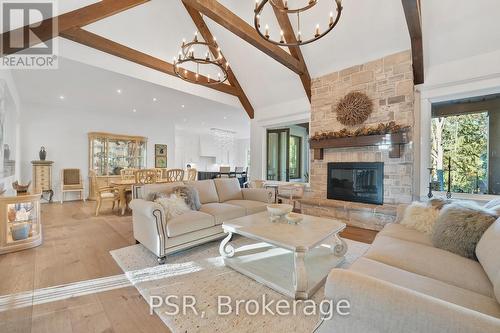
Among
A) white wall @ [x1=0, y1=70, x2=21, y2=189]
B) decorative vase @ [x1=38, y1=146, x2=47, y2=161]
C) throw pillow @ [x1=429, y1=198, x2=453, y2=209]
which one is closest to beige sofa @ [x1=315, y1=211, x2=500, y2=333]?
throw pillow @ [x1=429, y1=198, x2=453, y2=209]

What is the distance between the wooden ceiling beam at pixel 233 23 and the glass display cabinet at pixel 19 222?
11.2 ft

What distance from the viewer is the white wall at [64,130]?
5.82 meters

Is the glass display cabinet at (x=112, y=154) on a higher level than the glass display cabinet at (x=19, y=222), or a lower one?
higher

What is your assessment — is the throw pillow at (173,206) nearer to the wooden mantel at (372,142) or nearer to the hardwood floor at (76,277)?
the hardwood floor at (76,277)

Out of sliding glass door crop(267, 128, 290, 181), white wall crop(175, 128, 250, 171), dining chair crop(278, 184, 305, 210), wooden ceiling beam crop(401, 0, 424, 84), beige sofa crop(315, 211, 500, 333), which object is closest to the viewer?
beige sofa crop(315, 211, 500, 333)

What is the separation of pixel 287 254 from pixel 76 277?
2.21 m

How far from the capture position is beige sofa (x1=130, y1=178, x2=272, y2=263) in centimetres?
243

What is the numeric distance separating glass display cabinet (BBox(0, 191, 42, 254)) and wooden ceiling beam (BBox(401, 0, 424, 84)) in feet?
18.5

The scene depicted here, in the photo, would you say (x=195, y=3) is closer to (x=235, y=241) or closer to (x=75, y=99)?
(x=235, y=241)

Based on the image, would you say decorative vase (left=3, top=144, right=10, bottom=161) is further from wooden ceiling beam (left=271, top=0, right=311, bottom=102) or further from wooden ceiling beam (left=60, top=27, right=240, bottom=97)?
wooden ceiling beam (left=271, top=0, right=311, bottom=102)

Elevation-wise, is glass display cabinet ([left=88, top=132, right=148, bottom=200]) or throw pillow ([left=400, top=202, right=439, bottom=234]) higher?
glass display cabinet ([left=88, top=132, right=148, bottom=200])

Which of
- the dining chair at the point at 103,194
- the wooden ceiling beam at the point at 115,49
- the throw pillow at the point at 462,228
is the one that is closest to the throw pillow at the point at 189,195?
the dining chair at the point at 103,194

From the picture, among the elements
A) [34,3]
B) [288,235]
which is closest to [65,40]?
[34,3]

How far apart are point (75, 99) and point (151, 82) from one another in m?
2.68
